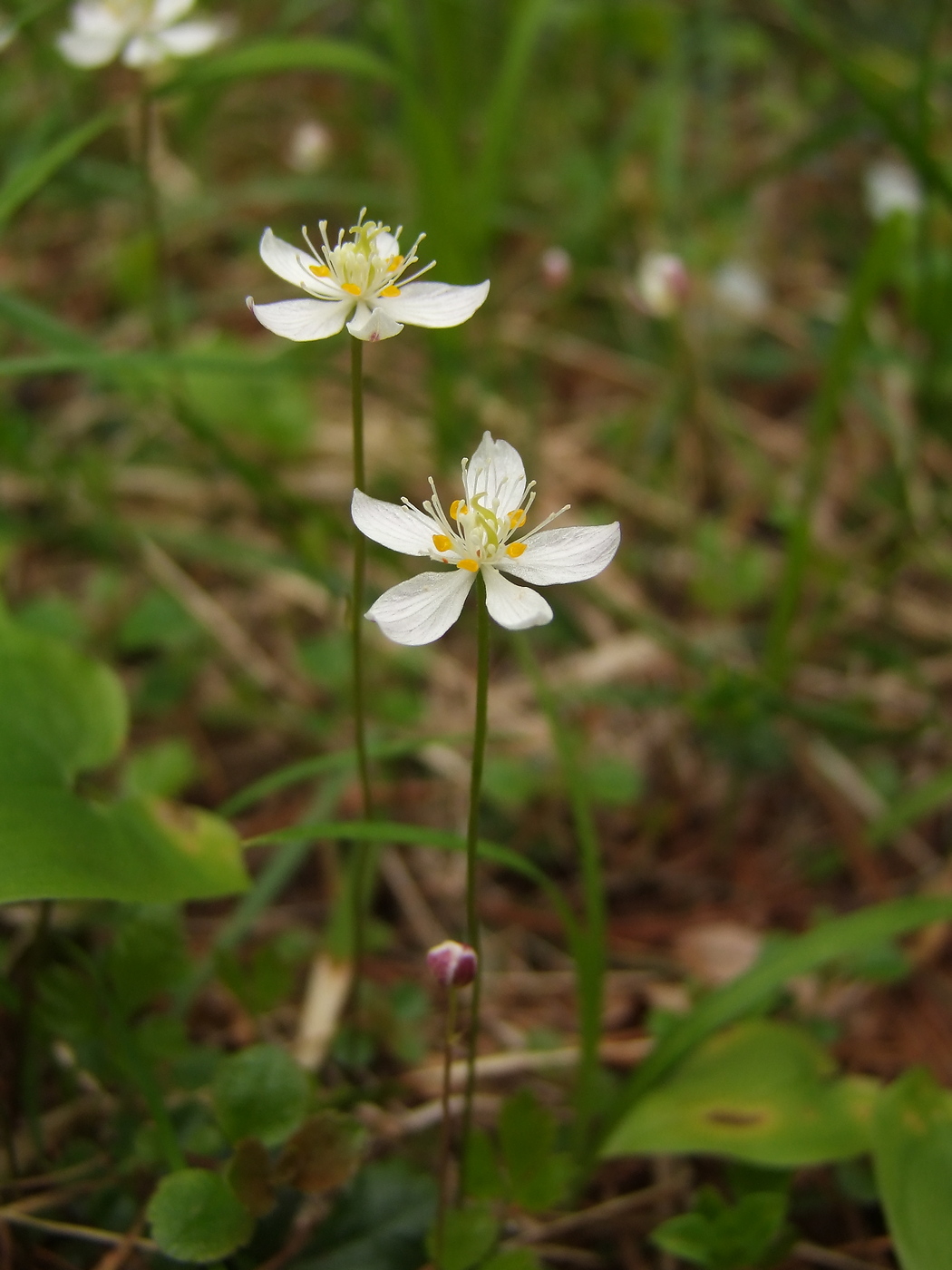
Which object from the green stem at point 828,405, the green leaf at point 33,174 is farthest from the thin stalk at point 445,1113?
the green leaf at point 33,174

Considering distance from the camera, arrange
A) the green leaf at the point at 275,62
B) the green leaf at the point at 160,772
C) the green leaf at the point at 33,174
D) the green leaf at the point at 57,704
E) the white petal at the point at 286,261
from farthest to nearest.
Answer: the green leaf at the point at 275,62, the green leaf at the point at 160,772, the green leaf at the point at 33,174, the green leaf at the point at 57,704, the white petal at the point at 286,261

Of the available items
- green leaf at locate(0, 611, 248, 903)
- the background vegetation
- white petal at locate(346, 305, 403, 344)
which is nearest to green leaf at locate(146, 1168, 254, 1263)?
the background vegetation

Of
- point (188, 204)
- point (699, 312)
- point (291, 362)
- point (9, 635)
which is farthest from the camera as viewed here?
point (188, 204)

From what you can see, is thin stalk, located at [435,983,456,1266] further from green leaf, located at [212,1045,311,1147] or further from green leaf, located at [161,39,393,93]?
green leaf, located at [161,39,393,93]

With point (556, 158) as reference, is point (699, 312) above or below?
below

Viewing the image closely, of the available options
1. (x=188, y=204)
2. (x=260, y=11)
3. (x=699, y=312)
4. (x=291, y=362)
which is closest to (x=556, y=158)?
(x=699, y=312)

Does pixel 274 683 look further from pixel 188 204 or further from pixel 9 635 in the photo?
pixel 188 204

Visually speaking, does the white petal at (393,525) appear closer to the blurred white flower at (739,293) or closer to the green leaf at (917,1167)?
the green leaf at (917,1167)
